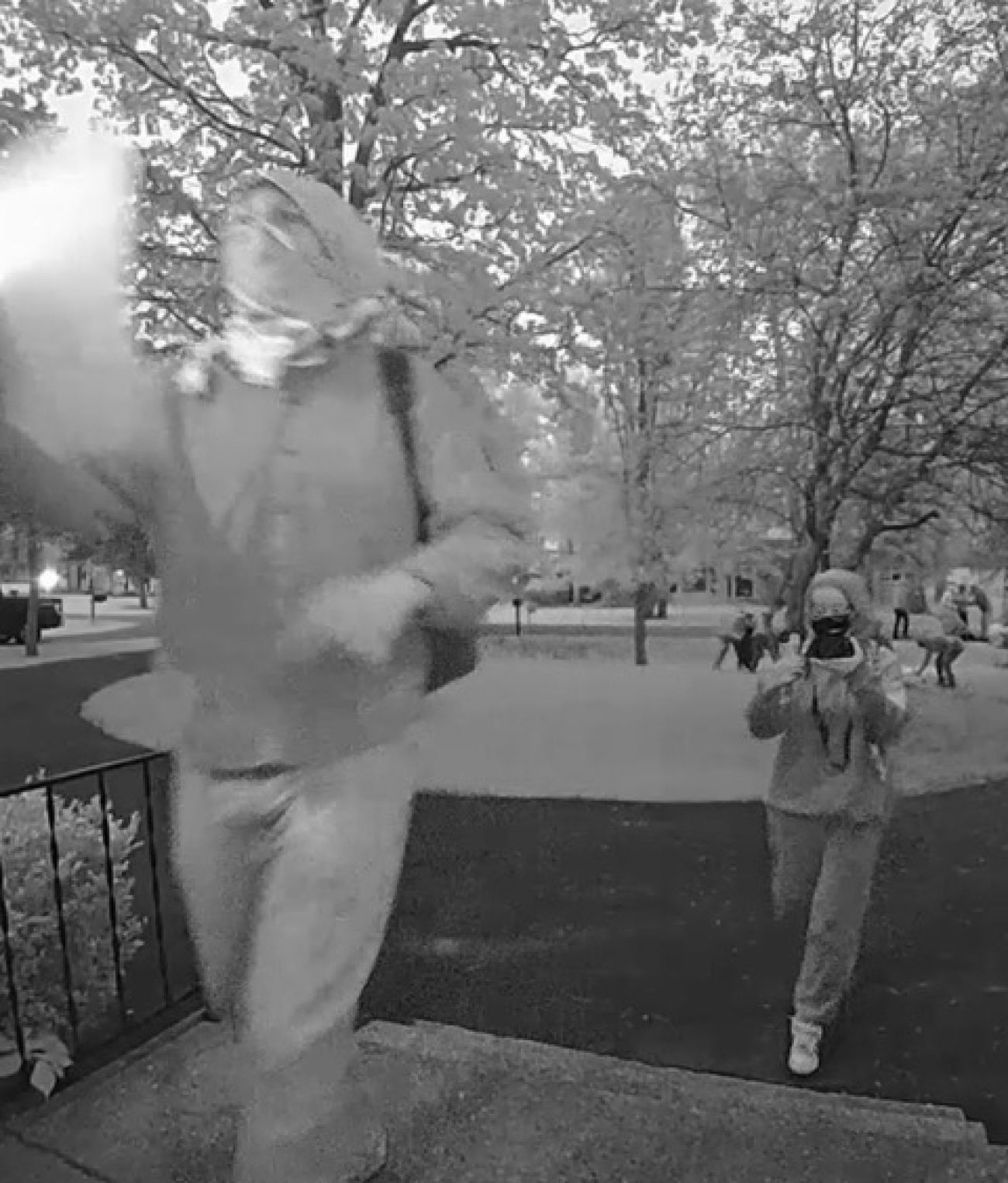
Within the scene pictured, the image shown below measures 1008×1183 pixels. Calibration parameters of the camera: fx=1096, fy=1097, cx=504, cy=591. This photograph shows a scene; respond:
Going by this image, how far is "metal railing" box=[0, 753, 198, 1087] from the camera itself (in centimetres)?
298

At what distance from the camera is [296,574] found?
1569 millimetres

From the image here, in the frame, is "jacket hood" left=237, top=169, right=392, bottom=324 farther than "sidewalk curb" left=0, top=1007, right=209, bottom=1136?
No

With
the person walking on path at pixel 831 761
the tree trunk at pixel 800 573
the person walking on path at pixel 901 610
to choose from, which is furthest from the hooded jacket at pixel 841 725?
the person walking on path at pixel 901 610

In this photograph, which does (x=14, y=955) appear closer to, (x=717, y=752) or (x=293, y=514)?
(x=293, y=514)

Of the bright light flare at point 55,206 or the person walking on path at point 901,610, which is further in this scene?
the person walking on path at point 901,610

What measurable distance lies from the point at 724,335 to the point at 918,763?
12.8 feet

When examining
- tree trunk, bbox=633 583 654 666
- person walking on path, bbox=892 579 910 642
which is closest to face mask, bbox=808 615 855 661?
tree trunk, bbox=633 583 654 666

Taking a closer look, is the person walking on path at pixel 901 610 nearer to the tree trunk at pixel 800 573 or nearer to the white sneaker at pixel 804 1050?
the tree trunk at pixel 800 573

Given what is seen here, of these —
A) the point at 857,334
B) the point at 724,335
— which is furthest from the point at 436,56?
the point at 857,334

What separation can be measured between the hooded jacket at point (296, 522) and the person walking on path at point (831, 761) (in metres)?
1.80

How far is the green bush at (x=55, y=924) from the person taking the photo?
3006 mm

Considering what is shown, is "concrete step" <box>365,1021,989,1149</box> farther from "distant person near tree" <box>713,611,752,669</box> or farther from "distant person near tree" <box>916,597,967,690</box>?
"distant person near tree" <box>713,611,752,669</box>

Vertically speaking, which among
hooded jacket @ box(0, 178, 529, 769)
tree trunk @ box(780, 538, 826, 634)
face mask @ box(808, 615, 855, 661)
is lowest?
tree trunk @ box(780, 538, 826, 634)

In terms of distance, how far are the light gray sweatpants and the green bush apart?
1313mm
